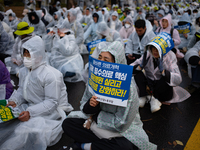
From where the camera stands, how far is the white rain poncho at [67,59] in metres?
4.84

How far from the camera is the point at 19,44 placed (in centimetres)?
479

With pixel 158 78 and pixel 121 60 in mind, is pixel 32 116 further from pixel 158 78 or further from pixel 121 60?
pixel 158 78

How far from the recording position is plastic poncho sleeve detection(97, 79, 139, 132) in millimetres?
1984

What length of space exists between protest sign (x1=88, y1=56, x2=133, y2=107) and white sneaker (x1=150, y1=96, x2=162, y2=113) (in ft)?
5.78

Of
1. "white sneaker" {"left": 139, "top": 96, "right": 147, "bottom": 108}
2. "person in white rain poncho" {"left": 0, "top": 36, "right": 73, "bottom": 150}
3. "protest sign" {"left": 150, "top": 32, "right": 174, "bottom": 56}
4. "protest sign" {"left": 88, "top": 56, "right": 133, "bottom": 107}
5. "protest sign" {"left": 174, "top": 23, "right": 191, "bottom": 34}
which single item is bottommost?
"white sneaker" {"left": 139, "top": 96, "right": 147, "bottom": 108}

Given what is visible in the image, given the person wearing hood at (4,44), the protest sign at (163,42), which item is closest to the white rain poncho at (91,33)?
the person wearing hood at (4,44)

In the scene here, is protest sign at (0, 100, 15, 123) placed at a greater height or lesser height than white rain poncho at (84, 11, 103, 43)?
lesser

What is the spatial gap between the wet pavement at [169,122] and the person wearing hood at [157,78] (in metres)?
0.16

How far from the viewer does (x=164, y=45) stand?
10.5ft

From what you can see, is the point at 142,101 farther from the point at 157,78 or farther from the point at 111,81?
the point at 111,81

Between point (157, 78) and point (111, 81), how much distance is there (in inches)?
82.4

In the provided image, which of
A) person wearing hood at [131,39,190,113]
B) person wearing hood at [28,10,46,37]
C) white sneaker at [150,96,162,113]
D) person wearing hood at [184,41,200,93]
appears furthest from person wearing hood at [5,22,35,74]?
person wearing hood at [184,41,200,93]

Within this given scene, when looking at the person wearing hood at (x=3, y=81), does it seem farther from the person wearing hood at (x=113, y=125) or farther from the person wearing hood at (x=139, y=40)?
the person wearing hood at (x=139, y=40)

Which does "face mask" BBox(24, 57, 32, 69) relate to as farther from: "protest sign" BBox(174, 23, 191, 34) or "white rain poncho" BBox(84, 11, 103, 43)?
"protest sign" BBox(174, 23, 191, 34)
